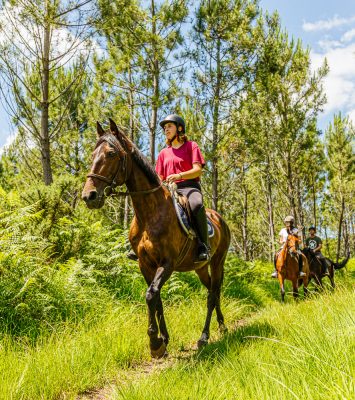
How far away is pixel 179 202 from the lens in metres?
5.23

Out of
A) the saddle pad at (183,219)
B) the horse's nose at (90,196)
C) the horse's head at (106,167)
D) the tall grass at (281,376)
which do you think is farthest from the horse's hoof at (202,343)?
the horse's nose at (90,196)

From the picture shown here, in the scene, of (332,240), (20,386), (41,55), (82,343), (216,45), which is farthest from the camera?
(332,240)

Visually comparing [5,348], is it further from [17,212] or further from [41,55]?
[41,55]

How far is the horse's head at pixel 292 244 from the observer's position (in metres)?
10.6

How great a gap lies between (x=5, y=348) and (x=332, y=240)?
41.2 meters

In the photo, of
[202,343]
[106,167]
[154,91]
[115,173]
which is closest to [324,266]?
[154,91]

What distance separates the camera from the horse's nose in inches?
153

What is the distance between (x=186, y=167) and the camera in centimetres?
549

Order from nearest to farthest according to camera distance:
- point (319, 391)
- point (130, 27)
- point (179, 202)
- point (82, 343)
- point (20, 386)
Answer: point (319, 391), point (20, 386), point (82, 343), point (179, 202), point (130, 27)

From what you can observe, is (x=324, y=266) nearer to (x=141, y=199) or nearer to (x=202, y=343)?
(x=202, y=343)

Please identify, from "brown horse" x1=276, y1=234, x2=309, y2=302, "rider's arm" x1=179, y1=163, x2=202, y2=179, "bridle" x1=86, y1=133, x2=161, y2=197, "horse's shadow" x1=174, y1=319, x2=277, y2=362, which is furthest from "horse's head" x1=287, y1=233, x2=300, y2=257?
"bridle" x1=86, y1=133, x2=161, y2=197

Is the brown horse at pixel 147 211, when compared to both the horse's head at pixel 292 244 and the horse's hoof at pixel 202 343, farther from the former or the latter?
the horse's head at pixel 292 244

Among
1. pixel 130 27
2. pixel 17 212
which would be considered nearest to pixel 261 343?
pixel 17 212

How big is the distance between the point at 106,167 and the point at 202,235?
1.87 m
